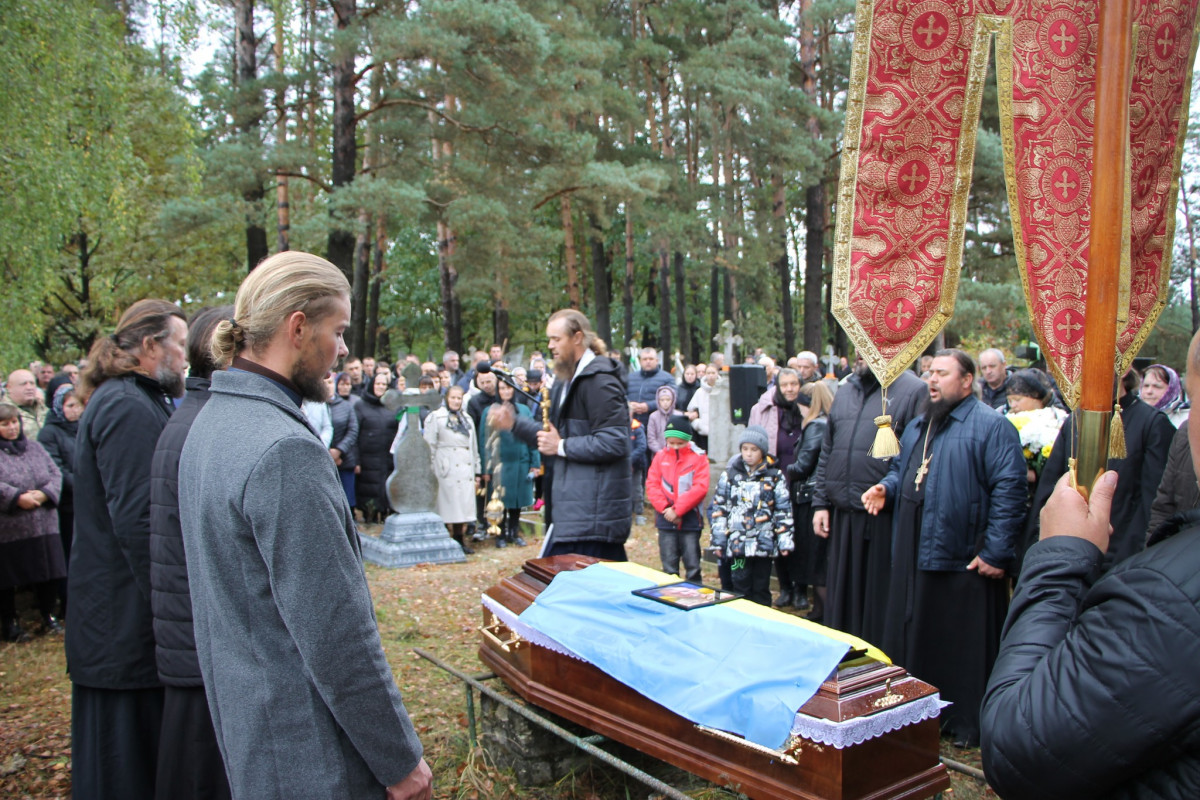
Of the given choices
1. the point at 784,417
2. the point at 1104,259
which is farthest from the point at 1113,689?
the point at 784,417

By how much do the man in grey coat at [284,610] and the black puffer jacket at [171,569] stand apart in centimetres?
88

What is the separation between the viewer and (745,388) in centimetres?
1124

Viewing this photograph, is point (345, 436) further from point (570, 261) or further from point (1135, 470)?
point (570, 261)

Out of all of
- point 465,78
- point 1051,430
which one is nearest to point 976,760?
point 1051,430

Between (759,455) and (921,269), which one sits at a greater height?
(921,269)

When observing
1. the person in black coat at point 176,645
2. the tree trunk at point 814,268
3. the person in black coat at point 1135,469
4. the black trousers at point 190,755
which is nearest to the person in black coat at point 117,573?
the person in black coat at point 176,645

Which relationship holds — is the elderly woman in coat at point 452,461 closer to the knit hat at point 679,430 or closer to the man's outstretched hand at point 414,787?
the knit hat at point 679,430

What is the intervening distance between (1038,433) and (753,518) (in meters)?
2.04

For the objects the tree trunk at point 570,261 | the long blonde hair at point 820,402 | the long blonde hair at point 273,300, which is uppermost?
the tree trunk at point 570,261

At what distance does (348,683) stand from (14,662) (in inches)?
215

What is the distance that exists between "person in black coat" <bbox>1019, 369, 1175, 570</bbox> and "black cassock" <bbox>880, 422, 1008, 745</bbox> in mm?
436

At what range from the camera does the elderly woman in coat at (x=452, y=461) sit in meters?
9.77

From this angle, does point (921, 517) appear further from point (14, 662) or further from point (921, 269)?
point (14, 662)

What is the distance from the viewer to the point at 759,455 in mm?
6637
